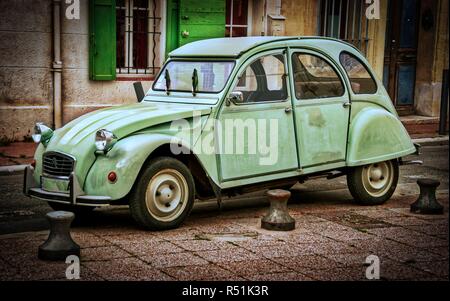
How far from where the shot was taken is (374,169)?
29.8ft

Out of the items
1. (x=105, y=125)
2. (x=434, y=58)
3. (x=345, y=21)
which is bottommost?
(x=105, y=125)

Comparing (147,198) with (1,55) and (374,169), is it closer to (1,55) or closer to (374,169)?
(374,169)

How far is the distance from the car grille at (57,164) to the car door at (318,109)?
2.48m

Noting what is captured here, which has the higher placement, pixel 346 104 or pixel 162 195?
pixel 346 104

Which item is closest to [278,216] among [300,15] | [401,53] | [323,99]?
[323,99]

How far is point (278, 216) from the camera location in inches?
302

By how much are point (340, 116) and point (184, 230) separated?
237 cm

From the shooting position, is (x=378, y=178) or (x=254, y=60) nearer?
(x=254, y=60)

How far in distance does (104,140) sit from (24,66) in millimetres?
6894

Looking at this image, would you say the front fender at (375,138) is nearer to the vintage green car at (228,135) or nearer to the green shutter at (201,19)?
the vintage green car at (228,135)

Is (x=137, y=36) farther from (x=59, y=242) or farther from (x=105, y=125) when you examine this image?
(x=59, y=242)

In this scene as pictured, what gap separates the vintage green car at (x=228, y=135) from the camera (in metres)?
7.36

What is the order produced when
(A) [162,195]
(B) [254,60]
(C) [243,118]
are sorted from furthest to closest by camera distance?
1. (B) [254,60]
2. (C) [243,118]
3. (A) [162,195]

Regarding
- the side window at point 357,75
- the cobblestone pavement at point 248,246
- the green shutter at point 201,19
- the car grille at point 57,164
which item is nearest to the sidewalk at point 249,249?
the cobblestone pavement at point 248,246
